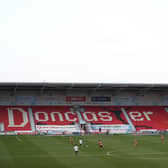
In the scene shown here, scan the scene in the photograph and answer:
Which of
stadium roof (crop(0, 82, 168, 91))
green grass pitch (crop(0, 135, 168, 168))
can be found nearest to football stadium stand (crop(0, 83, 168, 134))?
stadium roof (crop(0, 82, 168, 91))

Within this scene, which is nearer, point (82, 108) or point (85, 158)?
point (85, 158)

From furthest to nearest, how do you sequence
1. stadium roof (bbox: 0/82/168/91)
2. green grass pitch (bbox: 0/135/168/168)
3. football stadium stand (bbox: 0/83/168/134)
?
stadium roof (bbox: 0/82/168/91) → football stadium stand (bbox: 0/83/168/134) → green grass pitch (bbox: 0/135/168/168)

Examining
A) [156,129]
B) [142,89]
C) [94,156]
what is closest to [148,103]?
[142,89]

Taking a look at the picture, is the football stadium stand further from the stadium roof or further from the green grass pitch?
the green grass pitch

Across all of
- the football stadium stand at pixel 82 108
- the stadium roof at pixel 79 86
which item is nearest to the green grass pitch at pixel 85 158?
the football stadium stand at pixel 82 108

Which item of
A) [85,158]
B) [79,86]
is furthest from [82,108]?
[85,158]

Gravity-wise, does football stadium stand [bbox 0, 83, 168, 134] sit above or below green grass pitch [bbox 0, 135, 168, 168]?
above

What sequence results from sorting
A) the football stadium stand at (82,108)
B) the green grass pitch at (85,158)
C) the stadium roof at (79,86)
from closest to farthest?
the green grass pitch at (85,158) → the football stadium stand at (82,108) → the stadium roof at (79,86)

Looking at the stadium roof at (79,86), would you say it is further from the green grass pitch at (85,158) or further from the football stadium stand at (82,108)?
the green grass pitch at (85,158)

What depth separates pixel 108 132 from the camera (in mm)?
64000

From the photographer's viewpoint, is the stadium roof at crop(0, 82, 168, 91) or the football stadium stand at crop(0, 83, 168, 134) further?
the stadium roof at crop(0, 82, 168, 91)

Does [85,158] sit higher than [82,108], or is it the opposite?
[82,108]

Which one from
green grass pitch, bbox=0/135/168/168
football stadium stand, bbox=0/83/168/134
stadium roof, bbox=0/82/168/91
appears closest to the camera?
green grass pitch, bbox=0/135/168/168

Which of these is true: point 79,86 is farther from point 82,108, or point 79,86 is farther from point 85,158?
point 85,158
